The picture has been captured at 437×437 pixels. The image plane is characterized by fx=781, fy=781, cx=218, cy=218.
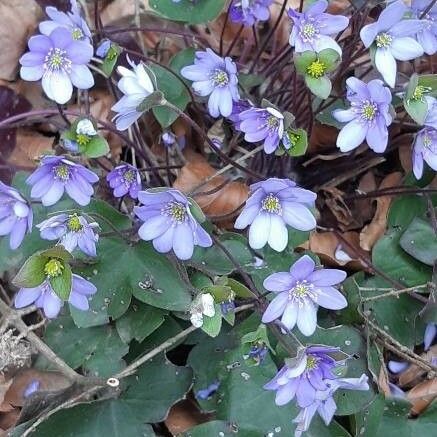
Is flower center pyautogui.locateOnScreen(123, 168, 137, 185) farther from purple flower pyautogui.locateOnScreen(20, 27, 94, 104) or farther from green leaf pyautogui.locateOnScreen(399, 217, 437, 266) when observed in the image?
green leaf pyautogui.locateOnScreen(399, 217, 437, 266)

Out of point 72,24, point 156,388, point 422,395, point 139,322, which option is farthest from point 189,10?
point 422,395

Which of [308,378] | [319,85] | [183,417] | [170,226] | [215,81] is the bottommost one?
[183,417]

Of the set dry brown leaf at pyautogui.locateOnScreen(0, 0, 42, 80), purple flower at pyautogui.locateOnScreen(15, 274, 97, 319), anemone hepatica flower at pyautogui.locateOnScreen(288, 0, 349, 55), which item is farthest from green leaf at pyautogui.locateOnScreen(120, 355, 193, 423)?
dry brown leaf at pyautogui.locateOnScreen(0, 0, 42, 80)

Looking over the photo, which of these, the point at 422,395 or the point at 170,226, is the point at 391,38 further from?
the point at 422,395

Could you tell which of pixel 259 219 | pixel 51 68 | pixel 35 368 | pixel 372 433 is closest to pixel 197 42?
pixel 51 68

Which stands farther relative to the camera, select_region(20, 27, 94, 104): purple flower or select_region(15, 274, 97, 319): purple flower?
select_region(20, 27, 94, 104): purple flower

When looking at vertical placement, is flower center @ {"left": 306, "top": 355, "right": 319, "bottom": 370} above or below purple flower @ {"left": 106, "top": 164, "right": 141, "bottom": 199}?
below

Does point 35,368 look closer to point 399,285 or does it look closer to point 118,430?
point 118,430
